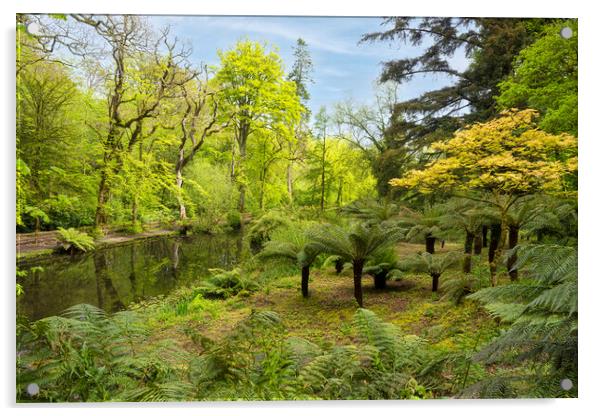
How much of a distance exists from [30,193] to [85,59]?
1181 millimetres

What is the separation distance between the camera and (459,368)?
3.16 metres

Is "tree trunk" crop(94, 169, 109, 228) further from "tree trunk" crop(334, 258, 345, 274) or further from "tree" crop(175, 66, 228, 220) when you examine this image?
"tree trunk" crop(334, 258, 345, 274)

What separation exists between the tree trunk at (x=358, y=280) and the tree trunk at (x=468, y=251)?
89 centimetres

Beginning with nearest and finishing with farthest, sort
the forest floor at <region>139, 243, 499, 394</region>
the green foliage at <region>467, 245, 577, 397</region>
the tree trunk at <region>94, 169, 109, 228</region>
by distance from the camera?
the green foliage at <region>467, 245, 577, 397</region> < the forest floor at <region>139, 243, 499, 394</region> < the tree trunk at <region>94, 169, 109, 228</region>

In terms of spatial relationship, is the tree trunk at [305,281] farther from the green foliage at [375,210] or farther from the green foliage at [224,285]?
the green foliage at [375,210]

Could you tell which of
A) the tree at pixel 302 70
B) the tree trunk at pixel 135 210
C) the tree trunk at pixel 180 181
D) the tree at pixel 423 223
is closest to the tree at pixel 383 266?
the tree at pixel 423 223

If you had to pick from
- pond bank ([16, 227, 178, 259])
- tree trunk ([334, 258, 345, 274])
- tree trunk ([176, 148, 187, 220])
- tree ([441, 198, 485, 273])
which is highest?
tree trunk ([176, 148, 187, 220])

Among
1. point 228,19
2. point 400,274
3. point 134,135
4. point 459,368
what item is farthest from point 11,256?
point 459,368

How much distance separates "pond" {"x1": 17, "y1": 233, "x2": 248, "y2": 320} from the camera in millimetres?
3404

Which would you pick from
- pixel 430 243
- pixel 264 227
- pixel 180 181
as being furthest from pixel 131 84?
pixel 430 243

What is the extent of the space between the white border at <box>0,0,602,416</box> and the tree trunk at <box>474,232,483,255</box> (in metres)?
0.78

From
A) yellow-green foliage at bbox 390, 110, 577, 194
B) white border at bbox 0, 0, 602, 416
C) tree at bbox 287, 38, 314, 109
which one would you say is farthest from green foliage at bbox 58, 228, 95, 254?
yellow-green foliage at bbox 390, 110, 577, 194

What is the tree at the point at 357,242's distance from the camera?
376cm

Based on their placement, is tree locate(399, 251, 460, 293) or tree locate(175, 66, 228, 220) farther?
tree locate(175, 66, 228, 220)
